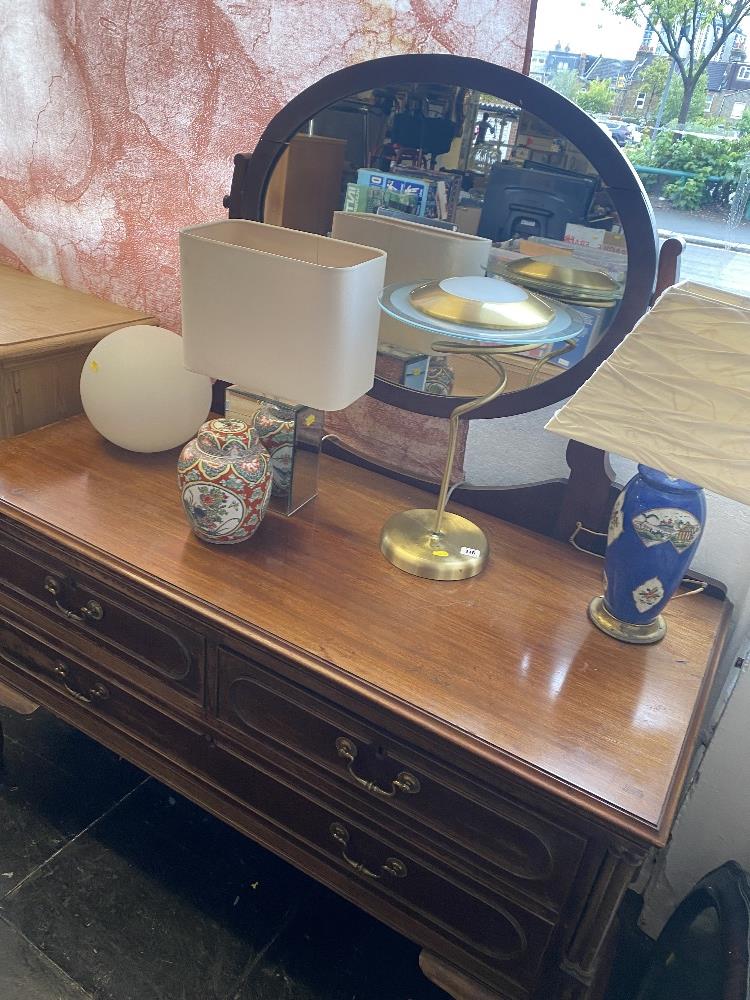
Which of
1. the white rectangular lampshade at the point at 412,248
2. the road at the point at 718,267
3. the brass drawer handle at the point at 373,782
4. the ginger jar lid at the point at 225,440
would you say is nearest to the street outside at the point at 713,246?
the road at the point at 718,267

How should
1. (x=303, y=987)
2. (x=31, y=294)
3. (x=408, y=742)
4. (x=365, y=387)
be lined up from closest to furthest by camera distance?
(x=408, y=742) → (x=365, y=387) → (x=303, y=987) → (x=31, y=294)

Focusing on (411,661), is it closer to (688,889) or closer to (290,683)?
(290,683)

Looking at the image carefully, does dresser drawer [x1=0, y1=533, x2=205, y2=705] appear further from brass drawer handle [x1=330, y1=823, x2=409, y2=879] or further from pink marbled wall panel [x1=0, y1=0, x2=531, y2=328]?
pink marbled wall panel [x1=0, y1=0, x2=531, y2=328]

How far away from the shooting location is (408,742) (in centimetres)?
94

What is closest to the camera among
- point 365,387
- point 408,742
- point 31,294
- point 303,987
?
point 408,742

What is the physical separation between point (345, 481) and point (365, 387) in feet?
0.96

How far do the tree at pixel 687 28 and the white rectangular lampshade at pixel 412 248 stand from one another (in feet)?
1.06

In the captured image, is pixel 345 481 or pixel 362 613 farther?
pixel 345 481

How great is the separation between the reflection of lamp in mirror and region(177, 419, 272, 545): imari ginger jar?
22cm

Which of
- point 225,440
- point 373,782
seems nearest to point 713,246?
point 225,440

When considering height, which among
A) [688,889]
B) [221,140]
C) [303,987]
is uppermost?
[221,140]

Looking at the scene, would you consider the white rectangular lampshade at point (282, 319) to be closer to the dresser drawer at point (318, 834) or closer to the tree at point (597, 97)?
the tree at point (597, 97)

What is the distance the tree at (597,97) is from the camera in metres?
1.03

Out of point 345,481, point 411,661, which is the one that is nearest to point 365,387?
point 345,481
